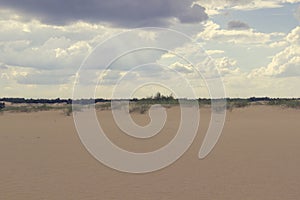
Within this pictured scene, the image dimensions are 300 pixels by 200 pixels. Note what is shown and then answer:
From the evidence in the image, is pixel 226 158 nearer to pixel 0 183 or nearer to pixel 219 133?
pixel 0 183

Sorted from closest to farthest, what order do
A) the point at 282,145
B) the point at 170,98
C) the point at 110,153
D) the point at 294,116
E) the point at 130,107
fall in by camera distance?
the point at 110,153 < the point at 282,145 < the point at 294,116 < the point at 130,107 < the point at 170,98

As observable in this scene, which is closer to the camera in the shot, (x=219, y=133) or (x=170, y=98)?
(x=219, y=133)

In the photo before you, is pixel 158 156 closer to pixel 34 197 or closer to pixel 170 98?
pixel 34 197

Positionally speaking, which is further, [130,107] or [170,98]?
[170,98]

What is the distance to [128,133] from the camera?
Result: 24484 mm

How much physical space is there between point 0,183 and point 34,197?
1707 millimetres

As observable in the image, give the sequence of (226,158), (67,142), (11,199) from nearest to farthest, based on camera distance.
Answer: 1. (11,199)
2. (226,158)
3. (67,142)

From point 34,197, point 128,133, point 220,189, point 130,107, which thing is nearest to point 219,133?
point 128,133

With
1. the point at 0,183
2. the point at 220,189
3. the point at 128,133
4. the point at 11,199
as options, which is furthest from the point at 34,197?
the point at 128,133

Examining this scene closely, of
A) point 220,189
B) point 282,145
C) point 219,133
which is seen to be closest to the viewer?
point 220,189

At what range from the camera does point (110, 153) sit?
16.3 metres

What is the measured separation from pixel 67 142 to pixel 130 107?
904 inches

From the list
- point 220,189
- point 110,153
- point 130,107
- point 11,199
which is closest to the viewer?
point 11,199

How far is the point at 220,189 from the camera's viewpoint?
10.6 metres
